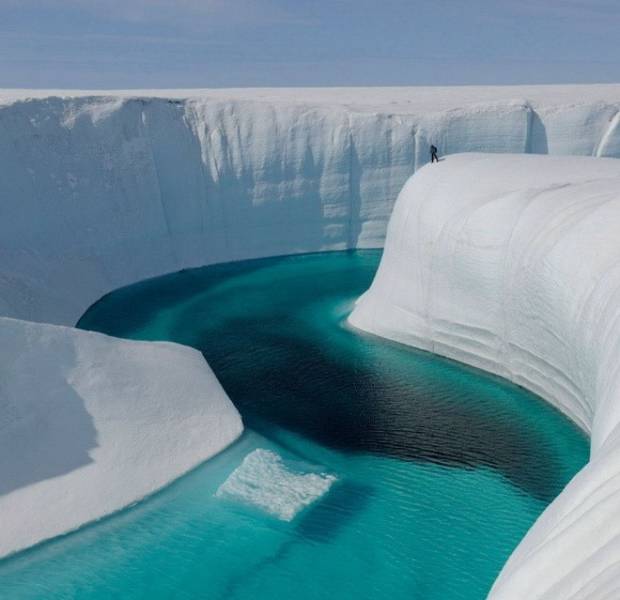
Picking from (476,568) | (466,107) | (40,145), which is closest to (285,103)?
(466,107)

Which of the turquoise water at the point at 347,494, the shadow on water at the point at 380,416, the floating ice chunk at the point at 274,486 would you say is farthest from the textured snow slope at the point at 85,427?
the shadow on water at the point at 380,416

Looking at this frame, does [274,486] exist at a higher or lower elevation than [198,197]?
lower

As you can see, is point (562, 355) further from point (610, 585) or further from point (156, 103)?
point (156, 103)

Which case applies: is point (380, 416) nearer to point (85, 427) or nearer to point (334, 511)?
point (334, 511)

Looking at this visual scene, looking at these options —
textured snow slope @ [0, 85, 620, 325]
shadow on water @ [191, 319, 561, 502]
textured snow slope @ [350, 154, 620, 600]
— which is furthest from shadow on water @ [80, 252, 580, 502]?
textured snow slope @ [0, 85, 620, 325]

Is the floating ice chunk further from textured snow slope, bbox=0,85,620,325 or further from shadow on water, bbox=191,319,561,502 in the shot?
textured snow slope, bbox=0,85,620,325

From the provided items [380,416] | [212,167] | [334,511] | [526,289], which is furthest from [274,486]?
[212,167]

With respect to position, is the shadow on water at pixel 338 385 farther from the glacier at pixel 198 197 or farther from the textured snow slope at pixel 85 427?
the textured snow slope at pixel 85 427
